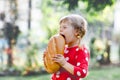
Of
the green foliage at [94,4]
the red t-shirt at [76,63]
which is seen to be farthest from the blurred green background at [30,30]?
the red t-shirt at [76,63]

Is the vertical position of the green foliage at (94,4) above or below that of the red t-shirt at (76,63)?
above

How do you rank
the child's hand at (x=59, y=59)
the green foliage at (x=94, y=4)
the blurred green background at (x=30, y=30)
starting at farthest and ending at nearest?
the blurred green background at (x=30, y=30) < the green foliage at (x=94, y=4) < the child's hand at (x=59, y=59)

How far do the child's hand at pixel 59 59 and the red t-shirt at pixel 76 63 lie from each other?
0.24 ft

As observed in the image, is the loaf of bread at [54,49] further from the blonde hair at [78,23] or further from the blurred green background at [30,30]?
the blurred green background at [30,30]

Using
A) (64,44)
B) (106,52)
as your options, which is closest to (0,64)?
(106,52)

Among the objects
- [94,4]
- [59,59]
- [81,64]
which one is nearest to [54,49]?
[59,59]

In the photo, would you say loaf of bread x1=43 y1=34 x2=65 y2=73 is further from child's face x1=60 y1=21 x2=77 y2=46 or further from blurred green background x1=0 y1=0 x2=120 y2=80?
blurred green background x1=0 y1=0 x2=120 y2=80

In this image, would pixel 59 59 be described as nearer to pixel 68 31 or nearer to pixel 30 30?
pixel 68 31

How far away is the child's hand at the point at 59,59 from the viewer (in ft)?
7.44

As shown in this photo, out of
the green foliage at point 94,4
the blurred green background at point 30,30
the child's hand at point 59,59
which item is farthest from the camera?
the blurred green background at point 30,30

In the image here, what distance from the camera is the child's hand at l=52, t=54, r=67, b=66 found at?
2268 millimetres

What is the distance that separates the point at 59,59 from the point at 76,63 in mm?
112

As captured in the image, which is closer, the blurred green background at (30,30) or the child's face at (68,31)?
the child's face at (68,31)

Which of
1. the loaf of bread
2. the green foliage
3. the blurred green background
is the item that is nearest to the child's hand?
the loaf of bread
